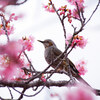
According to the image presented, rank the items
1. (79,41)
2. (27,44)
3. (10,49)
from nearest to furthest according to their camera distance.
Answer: (10,49) → (79,41) → (27,44)

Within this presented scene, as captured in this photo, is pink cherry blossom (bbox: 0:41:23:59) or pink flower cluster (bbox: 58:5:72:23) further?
pink flower cluster (bbox: 58:5:72:23)

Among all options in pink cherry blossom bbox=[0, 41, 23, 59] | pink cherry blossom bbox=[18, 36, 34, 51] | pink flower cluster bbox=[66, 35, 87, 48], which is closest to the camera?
pink cherry blossom bbox=[0, 41, 23, 59]

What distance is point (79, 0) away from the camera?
251cm

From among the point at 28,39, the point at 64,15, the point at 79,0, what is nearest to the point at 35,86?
the point at 28,39

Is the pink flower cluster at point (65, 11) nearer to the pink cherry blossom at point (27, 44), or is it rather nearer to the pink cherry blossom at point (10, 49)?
A: the pink cherry blossom at point (27, 44)

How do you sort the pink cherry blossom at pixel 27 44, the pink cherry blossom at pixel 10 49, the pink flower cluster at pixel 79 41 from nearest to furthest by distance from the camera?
the pink cherry blossom at pixel 10 49
the pink flower cluster at pixel 79 41
the pink cherry blossom at pixel 27 44

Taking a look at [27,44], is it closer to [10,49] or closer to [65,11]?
[65,11]

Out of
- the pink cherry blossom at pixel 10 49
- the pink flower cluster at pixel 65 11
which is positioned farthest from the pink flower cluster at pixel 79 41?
the pink cherry blossom at pixel 10 49

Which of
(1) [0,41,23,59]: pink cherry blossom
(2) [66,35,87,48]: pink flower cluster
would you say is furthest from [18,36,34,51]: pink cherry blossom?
(1) [0,41,23,59]: pink cherry blossom

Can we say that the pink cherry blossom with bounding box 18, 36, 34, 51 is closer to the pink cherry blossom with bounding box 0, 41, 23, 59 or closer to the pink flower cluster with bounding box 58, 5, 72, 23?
the pink flower cluster with bounding box 58, 5, 72, 23

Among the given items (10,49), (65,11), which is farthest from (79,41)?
(10,49)

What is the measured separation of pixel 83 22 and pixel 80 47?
1.34ft

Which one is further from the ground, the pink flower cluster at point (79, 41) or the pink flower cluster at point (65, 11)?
the pink flower cluster at point (65, 11)

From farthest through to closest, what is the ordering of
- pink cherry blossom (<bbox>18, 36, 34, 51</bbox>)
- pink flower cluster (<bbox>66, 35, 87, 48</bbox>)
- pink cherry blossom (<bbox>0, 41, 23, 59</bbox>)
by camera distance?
pink cherry blossom (<bbox>18, 36, 34, 51</bbox>) → pink flower cluster (<bbox>66, 35, 87, 48</bbox>) → pink cherry blossom (<bbox>0, 41, 23, 59</bbox>)
